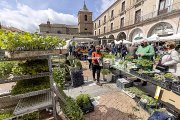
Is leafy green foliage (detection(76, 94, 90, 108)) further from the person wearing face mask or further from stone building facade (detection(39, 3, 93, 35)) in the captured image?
stone building facade (detection(39, 3, 93, 35))

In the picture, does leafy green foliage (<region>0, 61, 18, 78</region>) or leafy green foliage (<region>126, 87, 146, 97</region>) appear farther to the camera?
leafy green foliage (<region>126, 87, 146, 97</region>)

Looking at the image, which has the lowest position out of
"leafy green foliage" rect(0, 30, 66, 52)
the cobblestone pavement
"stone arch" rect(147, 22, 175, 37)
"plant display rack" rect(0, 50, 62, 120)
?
the cobblestone pavement

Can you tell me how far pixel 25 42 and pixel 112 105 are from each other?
3.27 metres

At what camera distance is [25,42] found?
193cm

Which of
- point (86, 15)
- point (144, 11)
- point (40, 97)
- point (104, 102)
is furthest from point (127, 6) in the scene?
point (86, 15)

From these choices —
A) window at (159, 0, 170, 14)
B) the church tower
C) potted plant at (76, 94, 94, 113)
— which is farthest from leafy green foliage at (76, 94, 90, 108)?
the church tower

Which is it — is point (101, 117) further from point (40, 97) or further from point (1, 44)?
point (1, 44)

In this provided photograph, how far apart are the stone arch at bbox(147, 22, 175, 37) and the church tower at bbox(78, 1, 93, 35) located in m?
33.7

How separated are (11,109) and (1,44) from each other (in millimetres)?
1755

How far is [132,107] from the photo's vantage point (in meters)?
3.71

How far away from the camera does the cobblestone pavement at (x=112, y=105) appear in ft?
10.9

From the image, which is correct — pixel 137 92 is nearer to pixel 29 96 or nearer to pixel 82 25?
pixel 29 96

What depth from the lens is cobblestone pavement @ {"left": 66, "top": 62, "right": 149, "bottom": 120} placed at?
3312 mm

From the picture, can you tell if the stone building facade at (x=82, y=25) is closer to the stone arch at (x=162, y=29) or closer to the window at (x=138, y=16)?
the window at (x=138, y=16)
